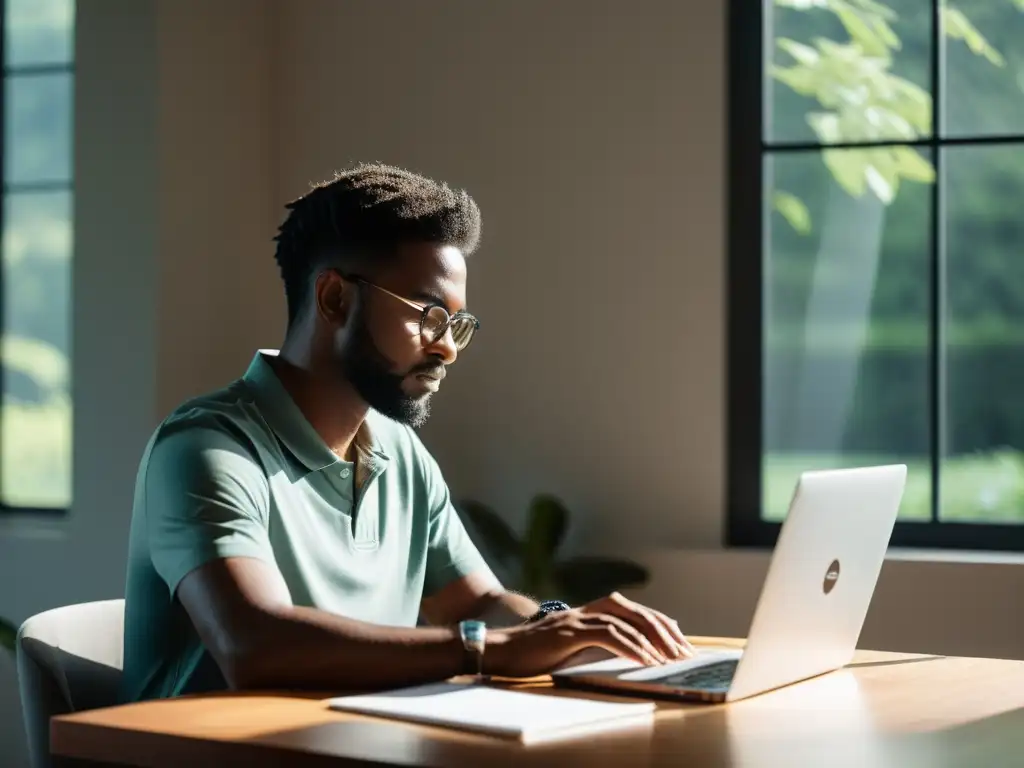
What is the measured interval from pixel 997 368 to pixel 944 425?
0.20 metres

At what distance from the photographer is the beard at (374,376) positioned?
2.21 meters

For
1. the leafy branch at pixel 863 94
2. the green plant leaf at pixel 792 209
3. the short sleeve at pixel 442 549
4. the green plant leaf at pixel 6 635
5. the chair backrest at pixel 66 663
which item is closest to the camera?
the chair backrest at pixel 66 663

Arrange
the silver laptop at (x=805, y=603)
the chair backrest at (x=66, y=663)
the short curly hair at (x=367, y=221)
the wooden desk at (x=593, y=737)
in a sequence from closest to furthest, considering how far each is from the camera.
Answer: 1. the wooden desk at (x=593, y=737)
2. the silver laptop at (x=805, y=603)
3. the chair backrest at (x=66, y=663)
4. the short curly hair at (x=367, y=221)

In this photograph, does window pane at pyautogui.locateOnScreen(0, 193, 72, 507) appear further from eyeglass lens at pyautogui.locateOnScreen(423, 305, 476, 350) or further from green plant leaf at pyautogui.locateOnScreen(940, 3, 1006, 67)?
green plant leaf at pyautogui.locateOnScreen(940, 3, 1006, 67)

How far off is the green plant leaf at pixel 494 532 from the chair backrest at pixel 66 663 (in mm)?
1671

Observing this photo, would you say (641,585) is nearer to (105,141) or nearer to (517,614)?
(517,614)

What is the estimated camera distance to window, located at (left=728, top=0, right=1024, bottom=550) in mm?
3770

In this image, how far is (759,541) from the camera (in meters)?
3.84

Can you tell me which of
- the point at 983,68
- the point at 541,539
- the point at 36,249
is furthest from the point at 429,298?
the point at 36,249

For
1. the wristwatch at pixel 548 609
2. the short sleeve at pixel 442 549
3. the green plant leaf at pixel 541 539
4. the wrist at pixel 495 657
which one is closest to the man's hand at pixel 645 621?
the wrist at pixel 495 657

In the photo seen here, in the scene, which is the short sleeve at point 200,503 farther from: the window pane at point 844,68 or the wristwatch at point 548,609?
the window pane at point 844,68

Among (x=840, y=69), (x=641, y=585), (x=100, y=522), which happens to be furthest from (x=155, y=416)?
(x=840, y=69)

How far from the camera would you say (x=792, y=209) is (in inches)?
154

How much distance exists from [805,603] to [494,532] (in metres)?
2.03
